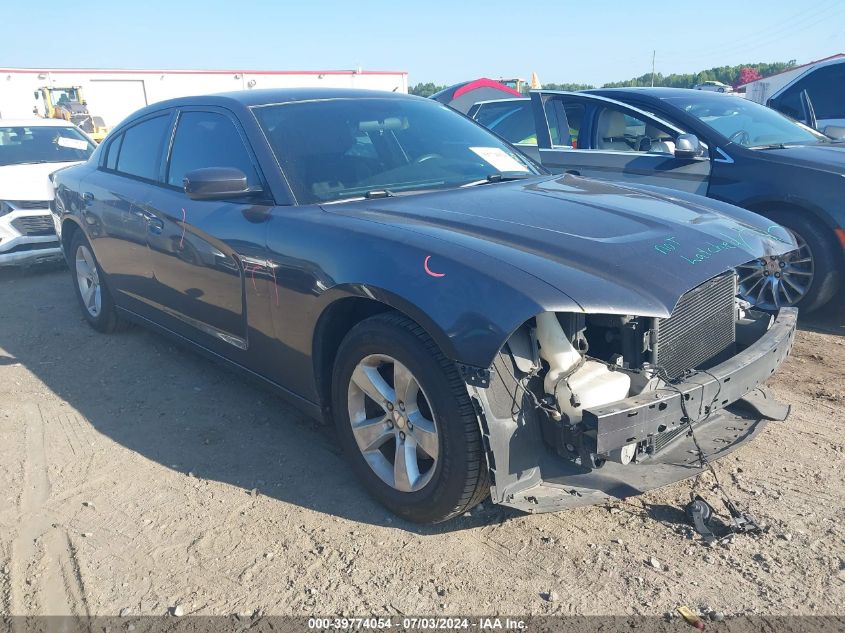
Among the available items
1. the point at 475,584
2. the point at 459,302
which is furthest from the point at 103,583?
the point at 459,302

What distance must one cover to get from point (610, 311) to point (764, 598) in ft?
3.60

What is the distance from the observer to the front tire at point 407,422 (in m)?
2.55

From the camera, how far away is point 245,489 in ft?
10.7

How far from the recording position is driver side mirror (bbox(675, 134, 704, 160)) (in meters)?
5.39

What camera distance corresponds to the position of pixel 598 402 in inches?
98.0

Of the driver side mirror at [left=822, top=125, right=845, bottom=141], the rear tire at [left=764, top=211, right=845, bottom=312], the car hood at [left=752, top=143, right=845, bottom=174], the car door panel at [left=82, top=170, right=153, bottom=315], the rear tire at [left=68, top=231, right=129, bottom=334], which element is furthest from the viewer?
the driver side mirror at [left=822, top=125, right=845, bottom=141]

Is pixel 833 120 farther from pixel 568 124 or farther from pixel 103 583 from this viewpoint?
pixel 103 583

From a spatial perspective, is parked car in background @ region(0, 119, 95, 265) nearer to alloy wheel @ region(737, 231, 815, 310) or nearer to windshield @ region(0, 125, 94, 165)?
windshield @ region(0, 125, 94, 165)

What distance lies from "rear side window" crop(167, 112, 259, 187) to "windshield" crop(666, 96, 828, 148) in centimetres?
387

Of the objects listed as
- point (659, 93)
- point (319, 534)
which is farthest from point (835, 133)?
Result: point (319, 534)

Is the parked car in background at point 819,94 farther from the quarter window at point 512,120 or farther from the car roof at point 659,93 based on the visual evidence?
the quarter window at point 512,120

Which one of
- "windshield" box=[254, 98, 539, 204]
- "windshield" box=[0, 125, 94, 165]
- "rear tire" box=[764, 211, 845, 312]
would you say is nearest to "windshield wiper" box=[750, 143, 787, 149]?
"rear tire" box=[764, 211, 845, 312]

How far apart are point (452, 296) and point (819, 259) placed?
3641 millimetres

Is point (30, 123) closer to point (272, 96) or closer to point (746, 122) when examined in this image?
point (272, 96)
